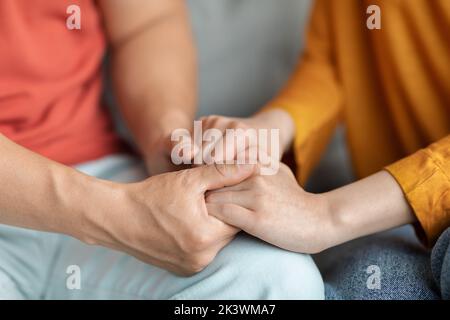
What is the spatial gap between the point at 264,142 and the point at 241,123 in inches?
1.5

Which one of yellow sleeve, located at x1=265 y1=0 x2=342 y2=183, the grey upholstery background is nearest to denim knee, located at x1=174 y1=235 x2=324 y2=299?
yellow sleeve, located at x1=265 y1=0 x2=342 y2=183

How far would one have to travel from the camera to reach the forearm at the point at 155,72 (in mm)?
926

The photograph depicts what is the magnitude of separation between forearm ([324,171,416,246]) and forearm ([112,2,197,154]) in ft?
0.79

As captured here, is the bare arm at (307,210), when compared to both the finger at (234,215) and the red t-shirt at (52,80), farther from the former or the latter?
the red t-shirt at (52,80)

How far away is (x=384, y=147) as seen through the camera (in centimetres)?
100

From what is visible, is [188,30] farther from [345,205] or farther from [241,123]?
[345,205]

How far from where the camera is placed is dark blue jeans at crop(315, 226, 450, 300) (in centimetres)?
75

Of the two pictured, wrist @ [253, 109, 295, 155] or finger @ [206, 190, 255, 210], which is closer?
finger @ [206, 190, 255, 210]

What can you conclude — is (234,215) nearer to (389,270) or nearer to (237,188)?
(237,188)

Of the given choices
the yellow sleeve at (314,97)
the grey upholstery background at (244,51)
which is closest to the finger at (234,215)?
the yellow sleeve at (314,97)

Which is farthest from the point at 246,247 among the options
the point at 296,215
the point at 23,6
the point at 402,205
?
the point at 23,6

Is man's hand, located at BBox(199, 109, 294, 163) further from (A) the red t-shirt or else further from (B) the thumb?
(A) the red t-shirt

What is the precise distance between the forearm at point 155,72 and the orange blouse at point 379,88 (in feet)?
0.42

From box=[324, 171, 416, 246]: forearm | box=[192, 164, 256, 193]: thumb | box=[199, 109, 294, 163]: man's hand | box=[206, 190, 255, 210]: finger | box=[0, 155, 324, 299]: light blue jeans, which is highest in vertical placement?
box=[199, 109, 294, 163]: man's hand
